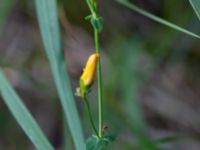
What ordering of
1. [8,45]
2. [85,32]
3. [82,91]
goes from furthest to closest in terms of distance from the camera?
1. [8,45]
2. [85,32]
3. [82,91]

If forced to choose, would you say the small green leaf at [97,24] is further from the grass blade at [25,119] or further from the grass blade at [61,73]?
the grass blade at [25,119]

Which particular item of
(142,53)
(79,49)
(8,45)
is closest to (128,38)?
(142,53)

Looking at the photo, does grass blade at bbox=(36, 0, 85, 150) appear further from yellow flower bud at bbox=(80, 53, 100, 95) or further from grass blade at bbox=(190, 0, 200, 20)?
grass blade at bbox=(190, 0, 200, 20)

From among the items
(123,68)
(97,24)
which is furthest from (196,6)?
(123,68)

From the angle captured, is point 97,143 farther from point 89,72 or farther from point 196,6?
point 196,6

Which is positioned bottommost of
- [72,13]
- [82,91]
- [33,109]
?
[33,109]

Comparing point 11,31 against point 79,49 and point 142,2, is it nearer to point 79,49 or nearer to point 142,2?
point 79,49

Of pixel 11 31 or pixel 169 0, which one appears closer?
pixel 169 0

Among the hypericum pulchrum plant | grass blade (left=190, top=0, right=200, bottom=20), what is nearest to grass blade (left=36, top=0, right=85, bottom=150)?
the hypericum pulchrum plant
